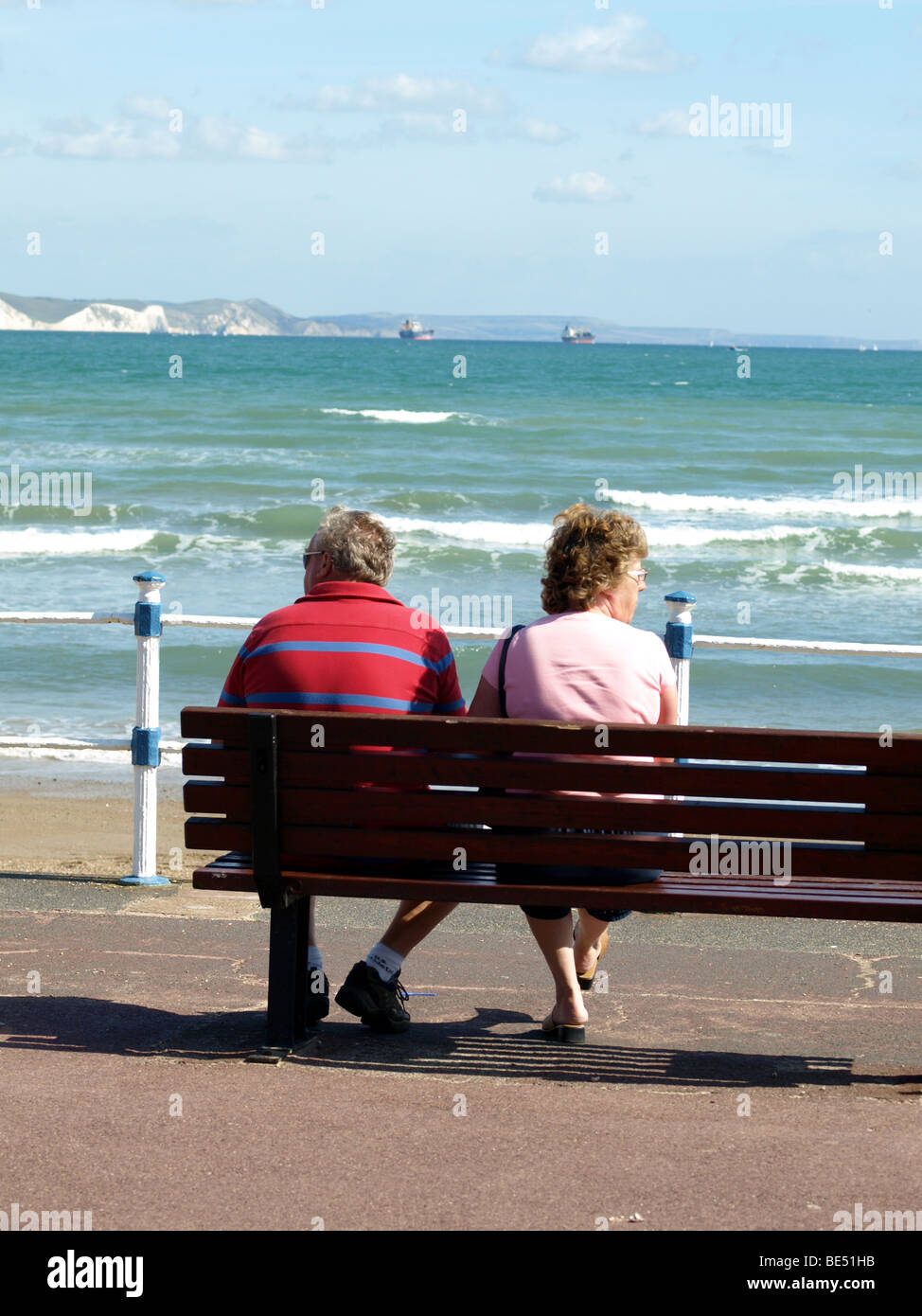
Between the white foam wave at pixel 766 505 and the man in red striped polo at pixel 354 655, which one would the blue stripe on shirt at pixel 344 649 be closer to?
the man in red striped polo at pixel 354 655

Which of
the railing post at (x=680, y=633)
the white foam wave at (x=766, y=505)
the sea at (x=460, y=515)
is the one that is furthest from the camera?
the white foam wave at (x=766, y=505)

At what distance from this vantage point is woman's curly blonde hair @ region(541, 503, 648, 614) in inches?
158

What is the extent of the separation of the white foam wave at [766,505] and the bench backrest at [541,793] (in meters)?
23.0

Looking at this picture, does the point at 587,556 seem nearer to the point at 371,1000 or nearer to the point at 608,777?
the point at 608,777

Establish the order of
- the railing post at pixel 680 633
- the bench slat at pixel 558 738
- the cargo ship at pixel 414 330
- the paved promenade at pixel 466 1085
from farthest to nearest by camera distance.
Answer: the cargo ship at pixel 414 330 < the railing post at pixel 680 633 < the bench slat at pixel 558 738 < the paved promenade at pixel 466 1085

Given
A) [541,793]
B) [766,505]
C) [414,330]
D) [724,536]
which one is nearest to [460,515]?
[724,536]

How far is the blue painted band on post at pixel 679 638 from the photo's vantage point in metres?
5.98

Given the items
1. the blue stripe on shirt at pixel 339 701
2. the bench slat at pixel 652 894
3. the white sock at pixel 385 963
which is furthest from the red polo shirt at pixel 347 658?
the white sock at pixel 385 963

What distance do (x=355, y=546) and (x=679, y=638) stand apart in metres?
2.26

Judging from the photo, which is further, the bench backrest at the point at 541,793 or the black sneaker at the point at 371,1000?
the black sneaker at the point at 371,1000

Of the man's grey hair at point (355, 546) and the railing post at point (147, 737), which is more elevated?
the man's grey hair at point (355, 546)

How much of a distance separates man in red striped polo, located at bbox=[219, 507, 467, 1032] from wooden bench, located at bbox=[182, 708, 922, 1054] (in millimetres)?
181

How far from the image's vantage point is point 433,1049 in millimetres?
4020

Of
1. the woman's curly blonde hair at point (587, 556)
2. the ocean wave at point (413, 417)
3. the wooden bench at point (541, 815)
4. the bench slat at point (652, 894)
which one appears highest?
the ocean wave at point (413, 417)
